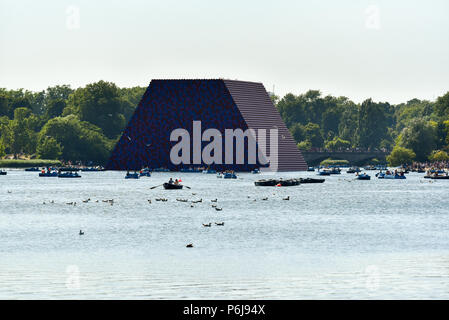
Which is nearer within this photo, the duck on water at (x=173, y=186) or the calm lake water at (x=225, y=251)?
the calm lake water at (x=225, y=251)

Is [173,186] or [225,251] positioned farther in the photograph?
[173,186]

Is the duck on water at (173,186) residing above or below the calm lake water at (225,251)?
above

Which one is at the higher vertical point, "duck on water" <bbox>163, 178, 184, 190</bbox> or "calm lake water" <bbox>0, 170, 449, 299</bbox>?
"duck on water" <bbox>163, 178, 184, 190</bbox>

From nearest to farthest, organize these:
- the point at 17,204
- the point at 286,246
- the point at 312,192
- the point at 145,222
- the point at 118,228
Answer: the point at 286,246
the point at 118,228
the point at 145,222
the point at 17,204
the point at 312,192

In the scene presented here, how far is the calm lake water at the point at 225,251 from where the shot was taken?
128ft

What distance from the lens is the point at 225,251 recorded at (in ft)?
177

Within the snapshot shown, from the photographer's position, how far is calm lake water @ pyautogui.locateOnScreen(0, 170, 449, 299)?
128 feet

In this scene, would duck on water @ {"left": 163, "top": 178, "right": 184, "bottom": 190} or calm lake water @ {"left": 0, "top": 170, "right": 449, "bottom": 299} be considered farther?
duck on water @ {"left": 163, "top": 178, "right": 184, "bottom": 190}

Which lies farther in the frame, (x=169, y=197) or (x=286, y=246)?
(x=169, y=197)

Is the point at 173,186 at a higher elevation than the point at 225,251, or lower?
higher
